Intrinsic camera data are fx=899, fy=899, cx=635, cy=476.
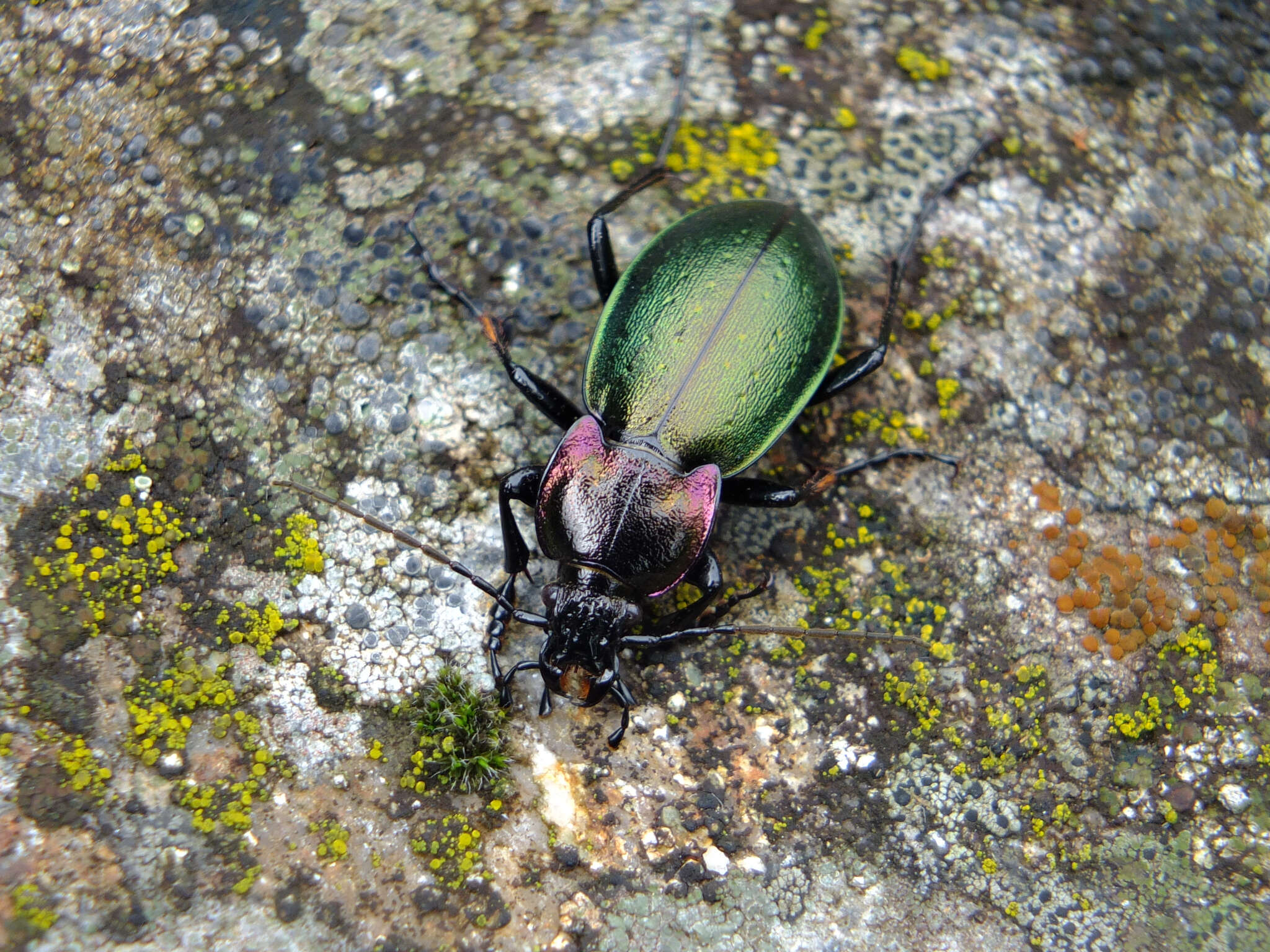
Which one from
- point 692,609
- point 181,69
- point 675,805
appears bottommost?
point 675,805

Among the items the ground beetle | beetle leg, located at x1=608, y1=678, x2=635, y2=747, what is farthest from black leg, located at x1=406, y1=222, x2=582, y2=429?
beetle leg, located at x1=608, y1=678, x2=635, y2=747

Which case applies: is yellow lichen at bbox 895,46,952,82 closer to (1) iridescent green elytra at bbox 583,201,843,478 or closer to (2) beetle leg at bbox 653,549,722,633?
(1) iridescent green elytra at bbox 583,201,843,478

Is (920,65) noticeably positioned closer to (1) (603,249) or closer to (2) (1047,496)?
(1) (603,249)

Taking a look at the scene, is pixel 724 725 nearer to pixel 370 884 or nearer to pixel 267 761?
pixel 370 884

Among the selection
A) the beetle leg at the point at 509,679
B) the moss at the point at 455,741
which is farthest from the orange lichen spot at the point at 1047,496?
the moss at the point at 455,741

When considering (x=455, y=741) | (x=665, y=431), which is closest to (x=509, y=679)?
(x=455, y=741)

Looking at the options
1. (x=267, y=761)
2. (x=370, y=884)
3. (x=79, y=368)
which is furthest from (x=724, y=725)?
(x=79, y=368)

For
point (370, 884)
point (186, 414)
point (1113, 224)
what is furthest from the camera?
point (1113, 224)
